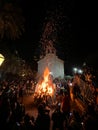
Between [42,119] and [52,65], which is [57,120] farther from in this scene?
[52,65]

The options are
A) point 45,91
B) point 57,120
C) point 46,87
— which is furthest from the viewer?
point 46,87

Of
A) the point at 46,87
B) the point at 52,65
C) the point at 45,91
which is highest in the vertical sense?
the point at 52,65

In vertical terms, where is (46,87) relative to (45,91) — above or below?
above

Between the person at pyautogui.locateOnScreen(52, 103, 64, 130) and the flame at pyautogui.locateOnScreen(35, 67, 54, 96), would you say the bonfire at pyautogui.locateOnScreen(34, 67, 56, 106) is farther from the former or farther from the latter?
the person at pyautogui.locateOnScreen(52, 103, 64, 130)

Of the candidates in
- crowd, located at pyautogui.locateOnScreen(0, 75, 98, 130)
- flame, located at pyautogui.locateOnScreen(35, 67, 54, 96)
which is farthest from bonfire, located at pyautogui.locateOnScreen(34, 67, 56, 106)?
crowd, located at pyautogui.locateOnScreen(0, 75, 98, 130)

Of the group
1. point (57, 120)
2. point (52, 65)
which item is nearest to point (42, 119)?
point (57, 120)

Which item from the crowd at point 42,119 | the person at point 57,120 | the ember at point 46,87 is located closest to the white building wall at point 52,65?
the ember at point 46,87

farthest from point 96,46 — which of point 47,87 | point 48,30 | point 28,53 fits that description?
point 47,87

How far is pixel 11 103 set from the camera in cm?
1142

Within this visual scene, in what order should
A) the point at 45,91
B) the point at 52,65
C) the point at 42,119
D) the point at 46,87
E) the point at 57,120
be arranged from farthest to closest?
1. the point at 52,65
2. the point at 46,87
3. the point at 45,91
4. the point at 57,120
5. the point at 42,119

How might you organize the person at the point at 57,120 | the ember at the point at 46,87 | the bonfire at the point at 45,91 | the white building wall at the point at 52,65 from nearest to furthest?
the person at the point at 57,120, the bonfire at the point at 45,91, the ember at the point at 46,87, the white building wall at the point at 52,65

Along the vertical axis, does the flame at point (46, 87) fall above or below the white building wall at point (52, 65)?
below

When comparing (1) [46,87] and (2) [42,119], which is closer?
(2) [42,119]

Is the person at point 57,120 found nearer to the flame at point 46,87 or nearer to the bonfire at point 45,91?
the bonfire at point 45,91
